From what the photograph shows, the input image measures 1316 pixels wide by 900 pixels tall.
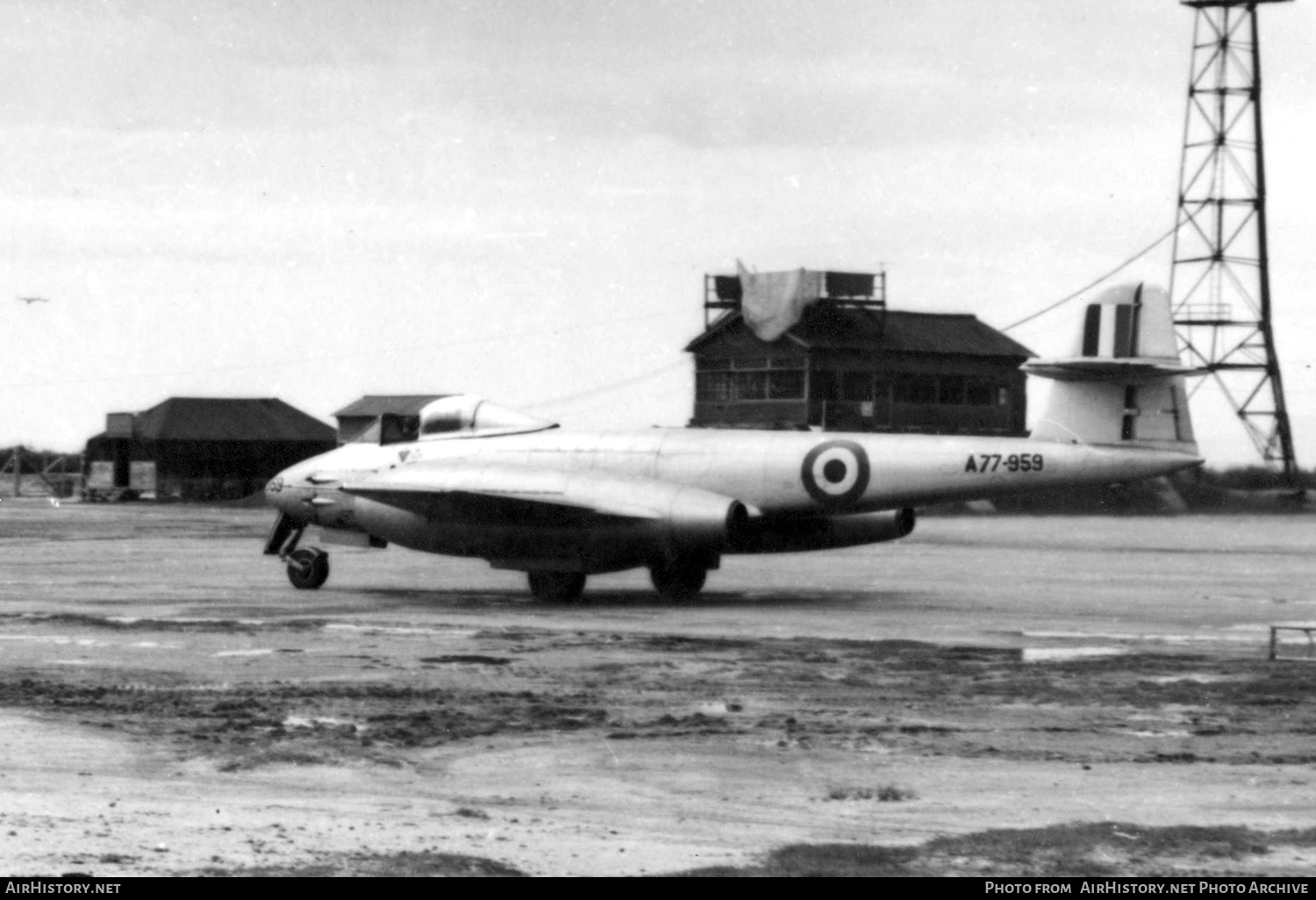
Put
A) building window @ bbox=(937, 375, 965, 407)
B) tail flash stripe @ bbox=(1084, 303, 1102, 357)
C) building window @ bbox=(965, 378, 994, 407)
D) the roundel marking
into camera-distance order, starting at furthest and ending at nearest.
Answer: building window @ bbox=(965, 378, 994, 407) < building window @ bbox=(937, 375, 965, 407) < tail flash stripe @ bbox=(1084, 303, 1102, 357) < the roundel marking

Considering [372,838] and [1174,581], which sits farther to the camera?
[1174,581]

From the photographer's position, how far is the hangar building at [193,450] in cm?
7681

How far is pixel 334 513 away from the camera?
85.7ft

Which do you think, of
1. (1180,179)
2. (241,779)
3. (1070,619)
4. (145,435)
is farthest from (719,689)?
(145,435)

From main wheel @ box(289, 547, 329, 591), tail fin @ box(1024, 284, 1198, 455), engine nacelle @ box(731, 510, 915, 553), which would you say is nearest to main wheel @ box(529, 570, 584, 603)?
engine nacelle @ box(731, 510, 915, 553)

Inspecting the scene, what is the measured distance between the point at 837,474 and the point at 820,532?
1458mm

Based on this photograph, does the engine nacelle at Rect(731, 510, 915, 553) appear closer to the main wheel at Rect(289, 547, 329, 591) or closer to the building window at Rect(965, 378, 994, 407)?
the main wheel at Rect(289, 547, 329, 591)

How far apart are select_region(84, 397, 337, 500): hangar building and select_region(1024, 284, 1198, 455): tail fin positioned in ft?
189

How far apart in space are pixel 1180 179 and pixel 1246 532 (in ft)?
46.3

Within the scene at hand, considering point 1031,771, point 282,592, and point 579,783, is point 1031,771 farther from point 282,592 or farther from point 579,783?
point 282,592

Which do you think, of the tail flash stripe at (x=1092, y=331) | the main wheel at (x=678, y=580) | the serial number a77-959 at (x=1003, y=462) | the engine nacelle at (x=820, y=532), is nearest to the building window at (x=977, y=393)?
the engine nacelle at (x=820, y=532)

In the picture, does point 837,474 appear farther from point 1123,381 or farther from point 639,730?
point 639,730

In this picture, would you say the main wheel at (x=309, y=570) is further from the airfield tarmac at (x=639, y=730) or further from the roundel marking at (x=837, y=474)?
the roundel marking at (x=837, y=474)

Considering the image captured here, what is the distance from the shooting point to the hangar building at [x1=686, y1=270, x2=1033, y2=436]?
62719 mm
